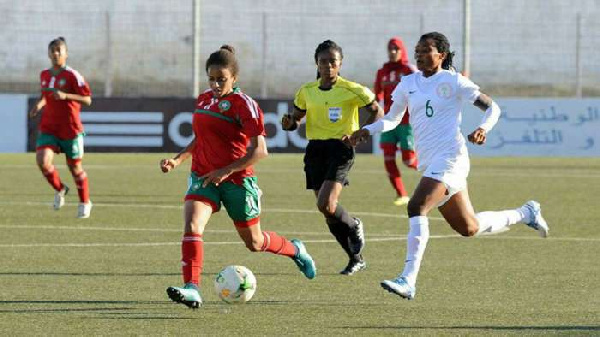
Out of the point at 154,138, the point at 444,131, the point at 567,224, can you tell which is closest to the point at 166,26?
the point at 154,138

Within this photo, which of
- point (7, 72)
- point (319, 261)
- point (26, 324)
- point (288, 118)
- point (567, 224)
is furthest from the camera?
point (7, 72)

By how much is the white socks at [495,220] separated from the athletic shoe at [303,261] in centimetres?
132

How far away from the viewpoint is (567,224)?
17.2 m

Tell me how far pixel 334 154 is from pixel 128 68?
2767 centimetres

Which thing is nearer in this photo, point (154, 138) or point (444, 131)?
point (444, 131)

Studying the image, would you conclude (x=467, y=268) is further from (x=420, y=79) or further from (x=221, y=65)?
(x=221, y=65)

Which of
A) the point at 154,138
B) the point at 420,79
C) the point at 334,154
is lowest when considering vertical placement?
the point at 154,138

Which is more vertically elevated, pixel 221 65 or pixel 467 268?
pixel 221 65

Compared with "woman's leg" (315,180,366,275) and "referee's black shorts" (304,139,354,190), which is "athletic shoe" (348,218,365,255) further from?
"referee's black shorts" (304,139,354,190)

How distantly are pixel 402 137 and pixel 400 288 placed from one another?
422 inches

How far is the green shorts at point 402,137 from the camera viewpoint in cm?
2053

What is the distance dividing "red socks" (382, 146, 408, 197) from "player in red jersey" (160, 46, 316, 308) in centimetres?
994

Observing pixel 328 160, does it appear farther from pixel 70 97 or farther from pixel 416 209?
pixel 70 97

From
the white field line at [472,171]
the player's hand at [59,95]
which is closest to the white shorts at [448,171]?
the player's hand at [59,95]
